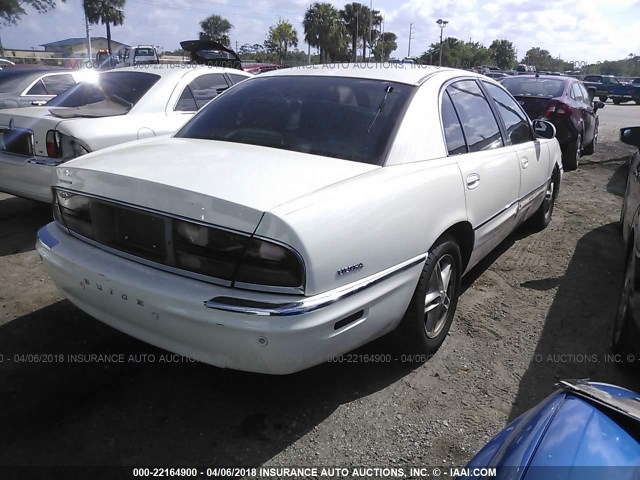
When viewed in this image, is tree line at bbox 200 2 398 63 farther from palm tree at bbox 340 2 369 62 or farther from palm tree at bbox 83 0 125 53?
palm tree at bbox 83 0 125 53

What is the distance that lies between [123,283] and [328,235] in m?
0.91

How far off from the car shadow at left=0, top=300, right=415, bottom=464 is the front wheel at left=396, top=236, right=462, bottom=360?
0.21m

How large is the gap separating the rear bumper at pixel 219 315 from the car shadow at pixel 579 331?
0.90m

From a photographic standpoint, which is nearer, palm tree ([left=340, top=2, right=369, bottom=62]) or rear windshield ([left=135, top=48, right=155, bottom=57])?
rear windshield ([left=135, top=48, right=155, bottom=57])

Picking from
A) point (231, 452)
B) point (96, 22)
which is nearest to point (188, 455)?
point (231, 452)

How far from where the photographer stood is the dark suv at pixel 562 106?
8.03 meters

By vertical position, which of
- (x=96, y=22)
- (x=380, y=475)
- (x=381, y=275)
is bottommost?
(x=380, y=475)

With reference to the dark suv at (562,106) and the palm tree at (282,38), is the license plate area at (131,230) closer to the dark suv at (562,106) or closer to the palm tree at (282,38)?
the dark suv at (562,106)

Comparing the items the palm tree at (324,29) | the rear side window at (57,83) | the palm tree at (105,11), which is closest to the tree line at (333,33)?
the palm tree at (324,29)

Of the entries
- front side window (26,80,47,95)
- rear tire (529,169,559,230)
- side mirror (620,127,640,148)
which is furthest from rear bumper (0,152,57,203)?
front side window (26,80,47,95)

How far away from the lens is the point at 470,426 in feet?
7.88

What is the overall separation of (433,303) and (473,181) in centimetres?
77

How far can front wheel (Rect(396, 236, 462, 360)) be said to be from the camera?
2.59 metres

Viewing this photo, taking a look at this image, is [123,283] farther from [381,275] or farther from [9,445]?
[381,275]
